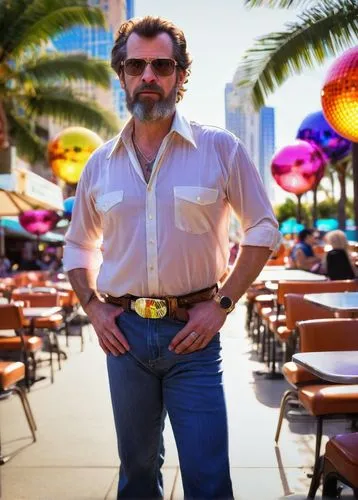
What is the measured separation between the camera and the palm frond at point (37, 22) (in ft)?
53.5

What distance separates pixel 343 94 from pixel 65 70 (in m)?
15.7

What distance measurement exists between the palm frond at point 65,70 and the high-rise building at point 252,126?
963cm

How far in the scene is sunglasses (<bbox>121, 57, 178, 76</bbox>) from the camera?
2.50 meters

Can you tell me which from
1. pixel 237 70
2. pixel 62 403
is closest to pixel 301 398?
pixel 62 403

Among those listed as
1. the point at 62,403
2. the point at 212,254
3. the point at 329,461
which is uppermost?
the point at 212,254

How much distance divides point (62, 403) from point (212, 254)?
4569 millimetres

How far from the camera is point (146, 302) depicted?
2443 millimetres

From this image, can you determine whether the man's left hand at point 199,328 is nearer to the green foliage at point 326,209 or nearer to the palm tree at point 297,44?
the palm tree at point 297,44

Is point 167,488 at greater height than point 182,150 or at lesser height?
Answer: lesser

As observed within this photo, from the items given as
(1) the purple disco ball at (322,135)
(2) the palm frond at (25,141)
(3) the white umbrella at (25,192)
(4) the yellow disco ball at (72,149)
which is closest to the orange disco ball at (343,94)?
(3) the white umbrella at (25,192)

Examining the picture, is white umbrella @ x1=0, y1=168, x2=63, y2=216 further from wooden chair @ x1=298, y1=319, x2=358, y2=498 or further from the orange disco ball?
wooden chair @ x1=298, y1=319, x2=358, y2=498

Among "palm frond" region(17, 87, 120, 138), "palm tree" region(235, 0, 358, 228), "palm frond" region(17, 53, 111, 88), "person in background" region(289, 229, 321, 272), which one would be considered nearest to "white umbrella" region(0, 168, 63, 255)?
"palm tree" region(235, 0, 358, 228)

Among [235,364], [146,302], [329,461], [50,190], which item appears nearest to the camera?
[146,302]

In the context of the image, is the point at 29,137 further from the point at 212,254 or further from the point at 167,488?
the point at 212,254
